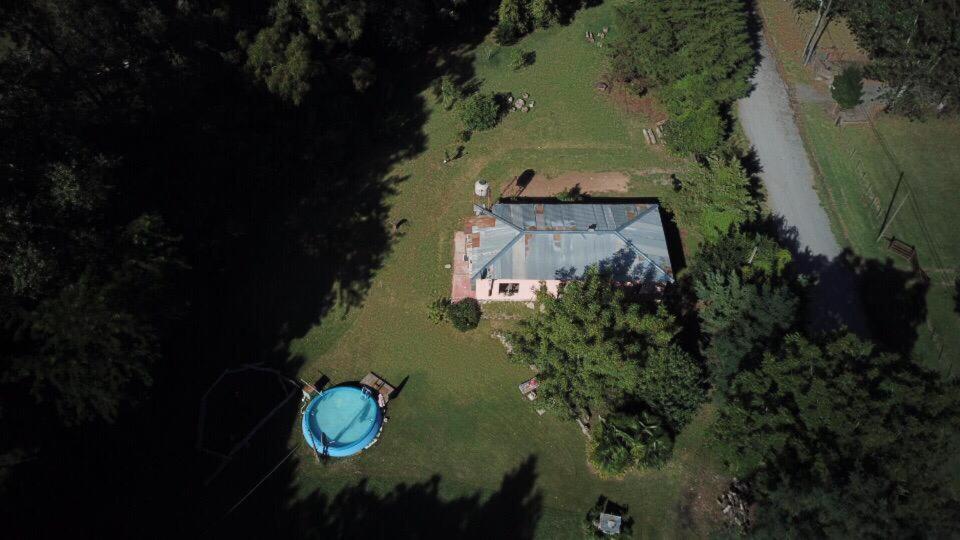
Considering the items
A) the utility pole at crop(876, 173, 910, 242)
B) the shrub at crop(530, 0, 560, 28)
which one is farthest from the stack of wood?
the shrub at crop(530, 0, 560, 28)

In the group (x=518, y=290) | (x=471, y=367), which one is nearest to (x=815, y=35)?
(x=518, y=290)

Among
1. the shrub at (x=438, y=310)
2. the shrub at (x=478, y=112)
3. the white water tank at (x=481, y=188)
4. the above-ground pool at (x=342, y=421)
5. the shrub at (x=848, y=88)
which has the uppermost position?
the shrub at (x=478, y=112)

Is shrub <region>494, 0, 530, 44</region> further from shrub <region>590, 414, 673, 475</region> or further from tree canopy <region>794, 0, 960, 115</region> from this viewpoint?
shrub <region>590, 414, 673, 475</region>

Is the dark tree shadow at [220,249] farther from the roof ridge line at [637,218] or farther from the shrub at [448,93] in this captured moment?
the roof ridge line at [637,218]

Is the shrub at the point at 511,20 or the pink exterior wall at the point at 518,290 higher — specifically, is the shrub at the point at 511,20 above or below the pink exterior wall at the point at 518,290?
above

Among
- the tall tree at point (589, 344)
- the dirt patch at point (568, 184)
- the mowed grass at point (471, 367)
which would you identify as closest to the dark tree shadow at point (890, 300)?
the mowed grass at point (471, 367)

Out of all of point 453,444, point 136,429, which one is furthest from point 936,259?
point 136,429

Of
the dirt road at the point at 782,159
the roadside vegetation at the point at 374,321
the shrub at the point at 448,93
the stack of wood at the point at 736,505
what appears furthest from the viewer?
the shrub at the point at 448,93

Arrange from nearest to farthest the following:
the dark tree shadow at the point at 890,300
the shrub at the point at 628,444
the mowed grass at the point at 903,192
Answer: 1. the shrub at the point at 628,444
2. the dark tree shadow at the point at 890,300
3. the mowed grass at the point at 903,192
